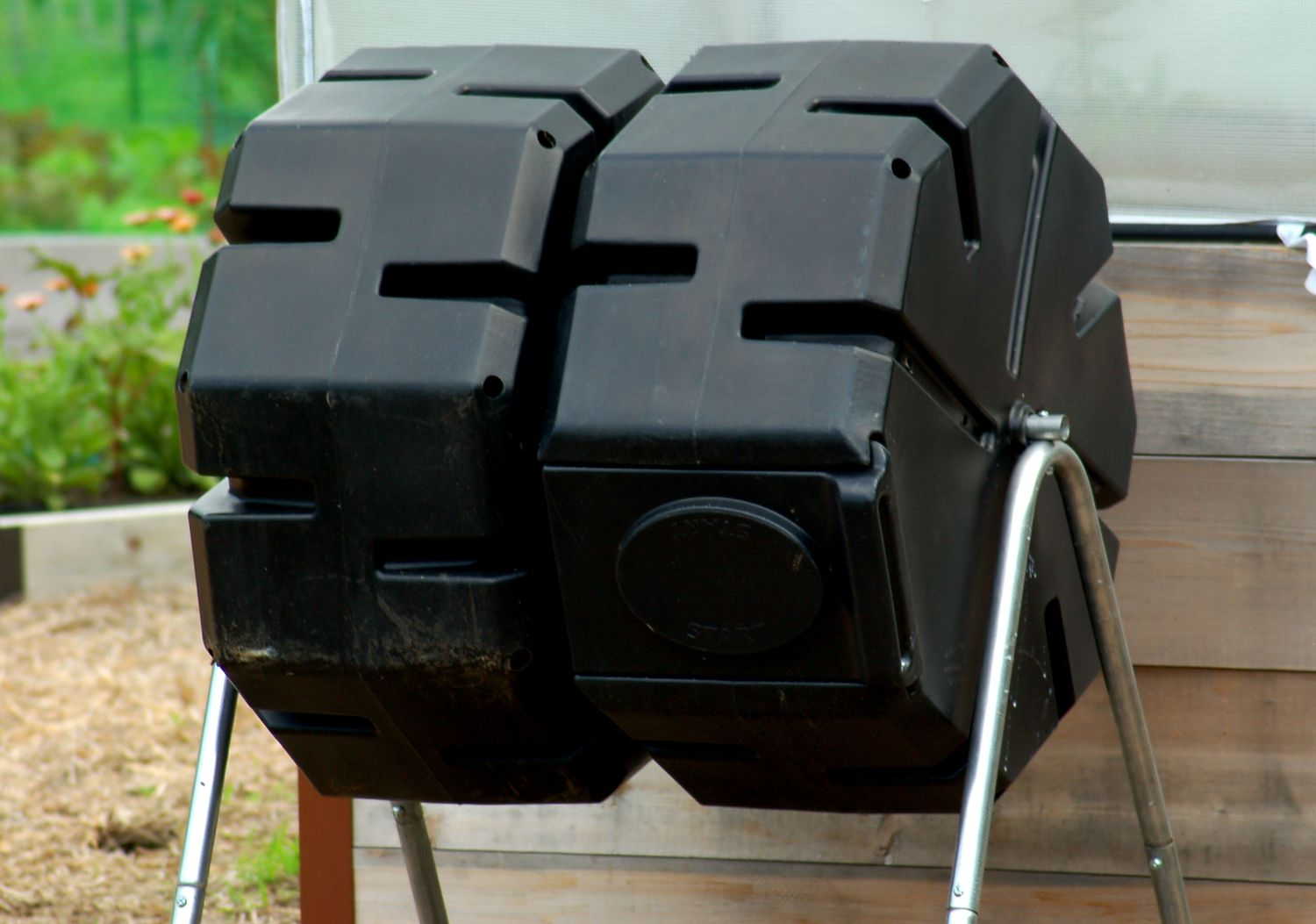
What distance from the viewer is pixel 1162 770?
1729 mm

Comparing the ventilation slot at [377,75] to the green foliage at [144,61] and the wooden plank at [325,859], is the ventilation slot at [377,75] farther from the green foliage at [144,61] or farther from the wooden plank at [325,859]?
the green foliage at [144,61]

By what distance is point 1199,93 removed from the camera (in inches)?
64.1

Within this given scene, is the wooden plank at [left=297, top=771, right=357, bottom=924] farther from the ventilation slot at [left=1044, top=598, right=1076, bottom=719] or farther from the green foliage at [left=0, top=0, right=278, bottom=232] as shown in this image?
the green foliage at [left=0, top=0, right=278, bottom=232]

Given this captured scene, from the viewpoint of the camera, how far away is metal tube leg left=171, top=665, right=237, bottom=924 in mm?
1160

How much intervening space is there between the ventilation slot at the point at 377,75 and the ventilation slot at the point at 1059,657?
70 cm

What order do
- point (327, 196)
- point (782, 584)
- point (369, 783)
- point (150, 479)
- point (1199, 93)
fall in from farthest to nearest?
point (150, 479)
point (1199, 93)
point (369, 783)
point (327, 196)
point (782, 584)

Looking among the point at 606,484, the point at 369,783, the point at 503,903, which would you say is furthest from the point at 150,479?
the point at 606,484

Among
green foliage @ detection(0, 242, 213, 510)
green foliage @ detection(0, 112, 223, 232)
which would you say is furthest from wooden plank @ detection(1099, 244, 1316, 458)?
green foliage @ detection(0, 112, 223, 232)

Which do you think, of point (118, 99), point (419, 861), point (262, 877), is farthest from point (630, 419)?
point (118, 99)

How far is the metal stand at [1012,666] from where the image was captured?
1.00 m

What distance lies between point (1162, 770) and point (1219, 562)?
0.85ft

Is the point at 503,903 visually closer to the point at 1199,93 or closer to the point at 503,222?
the point at 503,222

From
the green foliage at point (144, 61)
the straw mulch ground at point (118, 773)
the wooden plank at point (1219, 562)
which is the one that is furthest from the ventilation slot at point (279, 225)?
the green foliage at point (144, 61)

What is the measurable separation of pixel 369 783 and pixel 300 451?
1.06 ft
